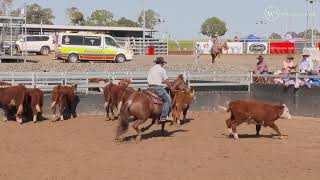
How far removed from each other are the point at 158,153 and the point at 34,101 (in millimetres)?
6170

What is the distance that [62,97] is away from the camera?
17.3m

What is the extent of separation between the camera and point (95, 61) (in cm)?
3378

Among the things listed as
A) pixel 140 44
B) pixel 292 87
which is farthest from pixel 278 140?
pixel 140 44

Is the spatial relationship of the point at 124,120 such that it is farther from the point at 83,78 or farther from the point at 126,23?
the point at 126,23

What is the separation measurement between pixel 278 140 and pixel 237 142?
992 millimetres

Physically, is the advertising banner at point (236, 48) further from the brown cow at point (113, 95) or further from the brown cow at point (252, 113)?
the brown cow at point (252, 113)

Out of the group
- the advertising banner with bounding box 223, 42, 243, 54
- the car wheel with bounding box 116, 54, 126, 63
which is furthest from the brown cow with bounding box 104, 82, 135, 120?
the advertising banner with bounding box 223, 42, 243, 54

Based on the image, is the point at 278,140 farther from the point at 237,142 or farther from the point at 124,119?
the point at 124,119

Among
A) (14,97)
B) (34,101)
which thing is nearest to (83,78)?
(34,101)

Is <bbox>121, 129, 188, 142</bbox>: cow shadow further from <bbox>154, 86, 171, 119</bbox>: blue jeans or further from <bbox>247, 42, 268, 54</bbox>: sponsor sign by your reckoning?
<bbox>247, 42, 268, 54</bbox>: sponsor sign

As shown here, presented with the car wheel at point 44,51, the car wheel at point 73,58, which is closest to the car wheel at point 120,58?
the car wheel at point 73,58

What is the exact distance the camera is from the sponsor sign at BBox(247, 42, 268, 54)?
4603 cm

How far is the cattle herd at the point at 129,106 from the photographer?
1301 centimetres

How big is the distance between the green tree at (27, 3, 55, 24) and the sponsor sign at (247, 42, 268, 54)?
182 ft
